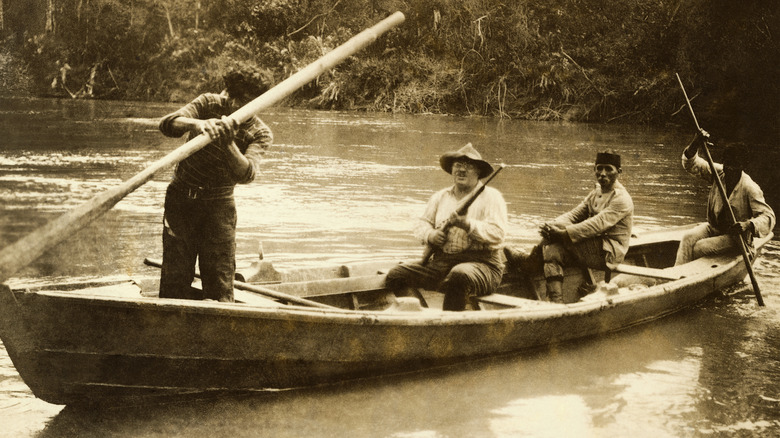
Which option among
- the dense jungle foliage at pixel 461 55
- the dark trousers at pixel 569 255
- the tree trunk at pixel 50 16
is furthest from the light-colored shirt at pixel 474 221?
the dense jungle foliage at pixel 461 55

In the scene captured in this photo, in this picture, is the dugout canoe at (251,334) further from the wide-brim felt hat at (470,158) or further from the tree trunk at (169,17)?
the tree trunk at (169,17)

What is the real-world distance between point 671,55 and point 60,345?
67.6ft

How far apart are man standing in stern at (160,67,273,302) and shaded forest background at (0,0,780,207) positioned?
1345cm

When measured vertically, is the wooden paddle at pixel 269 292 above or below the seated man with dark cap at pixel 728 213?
below

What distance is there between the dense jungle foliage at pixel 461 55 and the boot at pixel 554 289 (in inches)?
500

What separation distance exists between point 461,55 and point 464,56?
4.8 inches

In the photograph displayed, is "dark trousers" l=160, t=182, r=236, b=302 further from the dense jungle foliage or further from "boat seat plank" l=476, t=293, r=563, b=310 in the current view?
the dense jungle foliage

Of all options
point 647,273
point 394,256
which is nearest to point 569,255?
point 647,273

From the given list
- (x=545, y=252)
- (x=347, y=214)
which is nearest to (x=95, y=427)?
(x=545, y=252)

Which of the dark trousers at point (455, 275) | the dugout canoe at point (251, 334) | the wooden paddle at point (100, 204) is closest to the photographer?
the wooden paddle at point (100, 204)

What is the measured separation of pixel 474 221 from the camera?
4754 millimetres

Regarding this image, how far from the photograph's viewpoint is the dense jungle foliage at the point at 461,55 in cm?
→ 1722

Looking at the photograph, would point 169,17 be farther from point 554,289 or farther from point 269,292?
point 269,292

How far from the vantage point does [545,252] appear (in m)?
5.64
